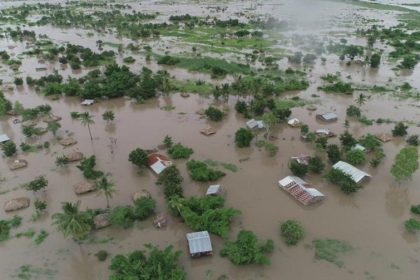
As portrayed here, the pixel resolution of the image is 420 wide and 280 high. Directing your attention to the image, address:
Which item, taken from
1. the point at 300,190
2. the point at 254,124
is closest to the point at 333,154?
the point at 300,190

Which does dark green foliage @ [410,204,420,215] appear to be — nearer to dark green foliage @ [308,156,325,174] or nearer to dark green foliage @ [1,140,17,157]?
dark green foliage @ [308,156,325,174]

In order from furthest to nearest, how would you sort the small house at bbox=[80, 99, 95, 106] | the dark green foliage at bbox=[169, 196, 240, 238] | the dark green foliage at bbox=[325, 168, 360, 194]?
the small house at bbox=[80, 99, 95, 106], the dark green foliage at bbox=[325, 168, 360, 194], the dark green foliage at bbox=[169, 196, 240, 238]

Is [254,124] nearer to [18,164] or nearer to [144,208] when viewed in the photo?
[144,208]

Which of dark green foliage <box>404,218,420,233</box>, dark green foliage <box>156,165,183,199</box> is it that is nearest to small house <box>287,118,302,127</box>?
dark green foliage <box>156,165,183,199</box>

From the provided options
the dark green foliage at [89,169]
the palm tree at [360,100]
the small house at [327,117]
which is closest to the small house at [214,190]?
the dark green foliage at [89,169]

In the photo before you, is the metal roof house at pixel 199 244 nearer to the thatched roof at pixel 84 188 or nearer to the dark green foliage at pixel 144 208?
the dark green foliage at pixel 144 208

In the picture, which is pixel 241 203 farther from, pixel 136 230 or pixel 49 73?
pixel 49 73
